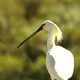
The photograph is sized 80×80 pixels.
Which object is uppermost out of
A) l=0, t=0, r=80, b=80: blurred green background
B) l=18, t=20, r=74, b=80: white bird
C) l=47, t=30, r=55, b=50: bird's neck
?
l=47, t=30, r=55, b=50: bird's neck

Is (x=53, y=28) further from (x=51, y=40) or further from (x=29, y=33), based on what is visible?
(x=29, y=33)

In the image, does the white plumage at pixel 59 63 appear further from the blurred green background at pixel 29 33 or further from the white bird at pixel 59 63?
the blurred green background at pixel 29 33

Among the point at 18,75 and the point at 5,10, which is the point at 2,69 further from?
the point at 5,10

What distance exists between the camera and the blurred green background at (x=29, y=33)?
35.3ft

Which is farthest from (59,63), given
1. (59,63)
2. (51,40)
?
(51,40)

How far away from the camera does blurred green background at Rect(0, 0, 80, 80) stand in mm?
10766

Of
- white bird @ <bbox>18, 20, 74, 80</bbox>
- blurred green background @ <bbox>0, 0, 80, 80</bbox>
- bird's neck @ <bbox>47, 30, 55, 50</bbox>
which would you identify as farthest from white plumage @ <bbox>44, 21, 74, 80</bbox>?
blurred green background @ <bbox>0, 0, 80, 80</bbox>

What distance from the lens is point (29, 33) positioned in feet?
44.9

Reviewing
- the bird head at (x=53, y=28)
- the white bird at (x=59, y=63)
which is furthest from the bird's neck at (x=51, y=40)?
the white bird at (x=59, y=63)

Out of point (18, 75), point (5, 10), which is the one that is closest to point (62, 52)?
point (18, 75)

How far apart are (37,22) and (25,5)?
1.71m

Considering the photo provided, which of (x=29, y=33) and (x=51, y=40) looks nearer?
(x=51, y=40)

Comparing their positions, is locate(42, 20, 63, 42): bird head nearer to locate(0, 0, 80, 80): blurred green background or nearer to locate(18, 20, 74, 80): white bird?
locate(18, 20, 74, 80): white bird

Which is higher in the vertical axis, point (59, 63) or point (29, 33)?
point (59, 63)
